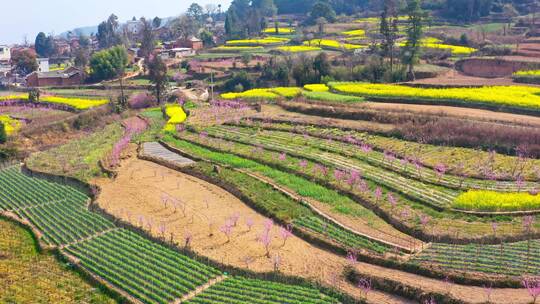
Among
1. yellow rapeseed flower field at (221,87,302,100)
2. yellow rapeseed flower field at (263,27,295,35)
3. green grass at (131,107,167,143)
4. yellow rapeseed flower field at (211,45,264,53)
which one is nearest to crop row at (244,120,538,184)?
green grass at (131,107,167,143)

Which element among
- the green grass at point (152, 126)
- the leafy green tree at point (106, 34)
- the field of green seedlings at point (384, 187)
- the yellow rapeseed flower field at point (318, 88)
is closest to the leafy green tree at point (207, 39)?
the leafy green tree at point (106, 34)

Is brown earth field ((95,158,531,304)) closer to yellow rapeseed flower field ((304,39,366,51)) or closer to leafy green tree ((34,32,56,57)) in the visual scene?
yellow rapeseed flower field ((304,39,366,51))

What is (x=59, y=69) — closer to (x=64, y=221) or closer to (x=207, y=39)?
(x=207, y=39)

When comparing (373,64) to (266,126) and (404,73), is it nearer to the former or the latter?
(404,73)

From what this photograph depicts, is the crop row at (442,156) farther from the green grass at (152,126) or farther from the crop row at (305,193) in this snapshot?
the green grass at (152,126)

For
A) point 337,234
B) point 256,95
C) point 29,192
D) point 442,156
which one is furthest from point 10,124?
point 442,156

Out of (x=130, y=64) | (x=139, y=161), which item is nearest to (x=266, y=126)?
(x=139, y=161)

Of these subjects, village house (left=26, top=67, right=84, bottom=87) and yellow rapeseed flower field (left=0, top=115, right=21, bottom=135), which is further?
village house (left=26, top=67, right=84, bottom=87)
